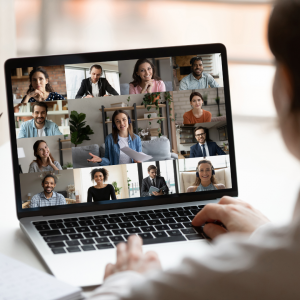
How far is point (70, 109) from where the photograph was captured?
0.91 m

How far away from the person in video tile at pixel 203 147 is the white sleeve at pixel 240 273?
66 centimetres

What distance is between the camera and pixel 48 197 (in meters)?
0.90

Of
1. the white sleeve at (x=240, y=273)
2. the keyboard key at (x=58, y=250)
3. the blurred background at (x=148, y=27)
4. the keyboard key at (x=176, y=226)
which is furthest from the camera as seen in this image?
the blurred background at (x=148, y=27)

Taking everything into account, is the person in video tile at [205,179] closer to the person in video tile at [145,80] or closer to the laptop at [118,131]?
the laptop at [118,131]

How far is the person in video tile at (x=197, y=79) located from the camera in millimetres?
943

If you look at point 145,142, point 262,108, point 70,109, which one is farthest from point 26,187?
point 262,108

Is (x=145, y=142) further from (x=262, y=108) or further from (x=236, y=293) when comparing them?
(x=262, y=108)

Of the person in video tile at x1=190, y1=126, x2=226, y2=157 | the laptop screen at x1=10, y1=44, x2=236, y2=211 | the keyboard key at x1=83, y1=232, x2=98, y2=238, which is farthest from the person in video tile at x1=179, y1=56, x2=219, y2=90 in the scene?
the keyboard key at x1=83, y1=232, x2=98, y2=238

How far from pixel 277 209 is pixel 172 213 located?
288 mm

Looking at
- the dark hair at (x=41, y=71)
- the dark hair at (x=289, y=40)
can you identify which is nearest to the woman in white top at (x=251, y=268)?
the dark hair at (x=289, y=40)

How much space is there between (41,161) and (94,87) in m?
0.25

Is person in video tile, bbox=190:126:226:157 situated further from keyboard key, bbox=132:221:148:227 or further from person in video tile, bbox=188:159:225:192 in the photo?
keyboard key, bbox=132:221:148:227

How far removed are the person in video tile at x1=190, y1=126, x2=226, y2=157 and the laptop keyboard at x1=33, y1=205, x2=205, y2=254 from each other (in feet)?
0.51

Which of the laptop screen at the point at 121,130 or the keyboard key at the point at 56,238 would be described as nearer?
the keyboard key at the point at 56,238
